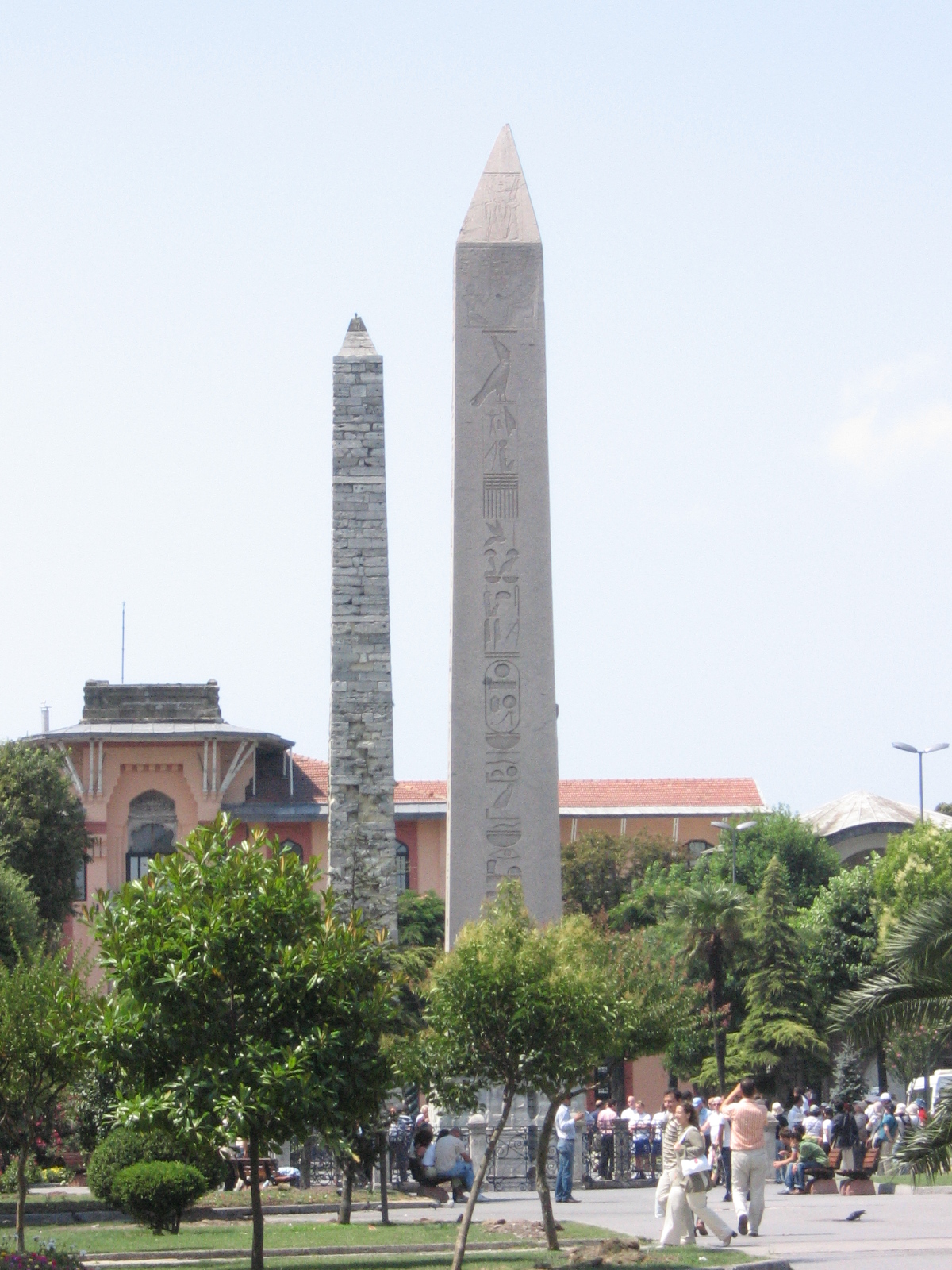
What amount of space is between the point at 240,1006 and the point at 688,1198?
395 cm

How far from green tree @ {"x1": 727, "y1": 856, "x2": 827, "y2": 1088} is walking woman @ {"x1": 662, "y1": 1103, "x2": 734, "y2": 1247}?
2572 cm

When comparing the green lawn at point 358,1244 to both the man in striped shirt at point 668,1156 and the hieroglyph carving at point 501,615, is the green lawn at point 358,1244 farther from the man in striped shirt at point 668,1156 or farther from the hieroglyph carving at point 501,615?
the hieroglyph carving at point 501,615

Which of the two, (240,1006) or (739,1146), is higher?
(240,1006)

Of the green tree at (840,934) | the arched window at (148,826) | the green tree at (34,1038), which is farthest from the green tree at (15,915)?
the arched window at (148,826)

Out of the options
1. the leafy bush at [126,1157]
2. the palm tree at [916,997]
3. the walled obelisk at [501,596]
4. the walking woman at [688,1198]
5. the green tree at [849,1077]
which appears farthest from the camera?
the green tree at [849,1077]

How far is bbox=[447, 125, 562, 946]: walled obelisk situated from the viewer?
59.5 ft

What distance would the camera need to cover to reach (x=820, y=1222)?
58.3 ft

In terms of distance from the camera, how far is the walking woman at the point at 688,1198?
15398mm

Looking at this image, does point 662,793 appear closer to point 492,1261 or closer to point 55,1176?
point 55,1176

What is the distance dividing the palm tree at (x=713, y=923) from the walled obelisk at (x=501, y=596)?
2136 cm

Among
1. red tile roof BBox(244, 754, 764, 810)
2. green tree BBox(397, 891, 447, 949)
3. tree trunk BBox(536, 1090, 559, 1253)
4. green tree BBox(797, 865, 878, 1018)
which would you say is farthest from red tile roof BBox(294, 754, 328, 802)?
tree trunk BBox(536, 1090, 559, 1253)

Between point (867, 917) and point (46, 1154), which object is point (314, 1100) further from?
point (867, 917)

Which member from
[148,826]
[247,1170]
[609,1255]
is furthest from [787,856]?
[609,1255]

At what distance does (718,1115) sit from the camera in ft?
75.0
